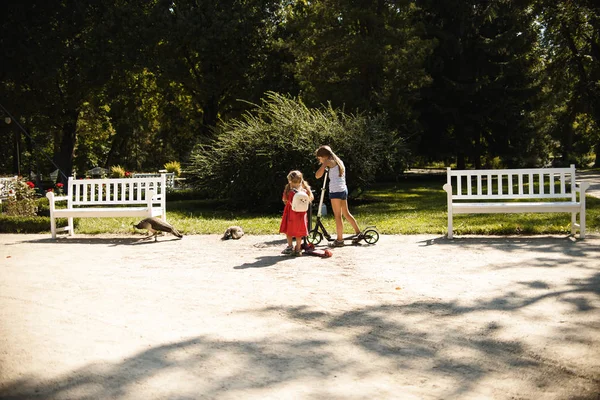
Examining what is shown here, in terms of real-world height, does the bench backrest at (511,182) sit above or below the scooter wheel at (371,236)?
above

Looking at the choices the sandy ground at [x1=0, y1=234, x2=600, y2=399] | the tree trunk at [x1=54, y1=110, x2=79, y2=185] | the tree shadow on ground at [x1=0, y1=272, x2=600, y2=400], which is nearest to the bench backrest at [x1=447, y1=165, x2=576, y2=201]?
the sandy ground at [x1=0, y1=234, x2=600, y2=399]

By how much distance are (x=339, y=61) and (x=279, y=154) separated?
1077cm

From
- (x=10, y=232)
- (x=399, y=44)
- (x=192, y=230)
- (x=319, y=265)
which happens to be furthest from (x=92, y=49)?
(x=319, y=265)

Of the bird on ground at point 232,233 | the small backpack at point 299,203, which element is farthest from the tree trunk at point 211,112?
the small backpack at point 299,203

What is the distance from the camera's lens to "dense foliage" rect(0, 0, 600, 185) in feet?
88.0

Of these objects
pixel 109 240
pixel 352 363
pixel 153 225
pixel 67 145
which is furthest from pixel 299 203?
pixel 67 145

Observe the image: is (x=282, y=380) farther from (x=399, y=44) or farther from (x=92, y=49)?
(x=92, y=49)

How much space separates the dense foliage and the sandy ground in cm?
1838

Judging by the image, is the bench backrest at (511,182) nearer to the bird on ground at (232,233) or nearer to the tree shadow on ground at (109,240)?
the bird on ground at (232,233)

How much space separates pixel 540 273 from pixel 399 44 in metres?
21.0

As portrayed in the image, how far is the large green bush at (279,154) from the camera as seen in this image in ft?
55.5

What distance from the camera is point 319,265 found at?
27.0ft

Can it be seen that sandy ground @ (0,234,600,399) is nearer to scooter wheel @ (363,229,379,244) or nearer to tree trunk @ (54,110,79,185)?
scooter wheel @ (363,229,379,244)

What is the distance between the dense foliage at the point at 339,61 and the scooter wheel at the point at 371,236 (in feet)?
52.7
